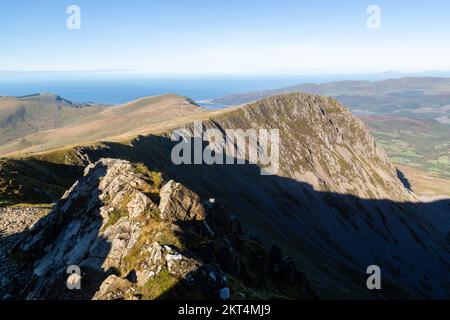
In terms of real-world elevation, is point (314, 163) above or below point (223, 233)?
below

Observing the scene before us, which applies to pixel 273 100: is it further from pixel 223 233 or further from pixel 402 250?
pixel 223 233

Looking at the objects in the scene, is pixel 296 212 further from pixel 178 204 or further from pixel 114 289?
pixel 114 289

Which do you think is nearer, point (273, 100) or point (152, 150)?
point (152, 150)

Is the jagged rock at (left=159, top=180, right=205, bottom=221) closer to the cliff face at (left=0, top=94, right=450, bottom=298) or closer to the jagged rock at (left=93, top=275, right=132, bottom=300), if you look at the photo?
the cliff face at (left=0, top=94, right=450, bottom=298)

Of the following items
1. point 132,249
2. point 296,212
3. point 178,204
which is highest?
point 178,204

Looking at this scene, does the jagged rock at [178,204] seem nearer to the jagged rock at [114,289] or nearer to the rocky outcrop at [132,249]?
the rocky outcrop at [132,249]

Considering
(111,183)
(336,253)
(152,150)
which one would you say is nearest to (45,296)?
(111,183)

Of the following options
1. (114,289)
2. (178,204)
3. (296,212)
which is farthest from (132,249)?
Answer: (296,212)

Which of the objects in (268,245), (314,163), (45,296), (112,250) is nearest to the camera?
(45,296)
